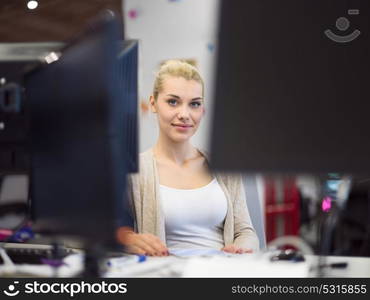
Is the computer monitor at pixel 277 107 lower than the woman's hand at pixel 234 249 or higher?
higher

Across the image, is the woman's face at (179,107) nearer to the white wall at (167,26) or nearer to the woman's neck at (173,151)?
the woman's neck at (173,151)

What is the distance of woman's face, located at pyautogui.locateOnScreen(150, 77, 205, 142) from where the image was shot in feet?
4.36

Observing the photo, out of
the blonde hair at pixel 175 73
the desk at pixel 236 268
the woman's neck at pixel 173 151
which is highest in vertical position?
the blonde hair at pixel 175 73

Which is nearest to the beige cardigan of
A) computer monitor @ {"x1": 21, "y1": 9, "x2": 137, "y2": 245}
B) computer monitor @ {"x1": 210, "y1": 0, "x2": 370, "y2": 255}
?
computer monitor @ {"x1": 21, "y1": 9, "x2": 137, "y2": 245}

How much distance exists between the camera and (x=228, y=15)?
1.69ft

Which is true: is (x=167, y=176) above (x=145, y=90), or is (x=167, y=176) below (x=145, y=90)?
below

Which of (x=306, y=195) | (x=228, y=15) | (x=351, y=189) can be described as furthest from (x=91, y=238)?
(x=306, y=195)

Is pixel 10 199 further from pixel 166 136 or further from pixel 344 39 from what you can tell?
pixel 344 39

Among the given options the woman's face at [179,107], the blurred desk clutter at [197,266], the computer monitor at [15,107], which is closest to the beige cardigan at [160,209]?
the woman's face at [179,107]

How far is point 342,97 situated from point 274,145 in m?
0.09

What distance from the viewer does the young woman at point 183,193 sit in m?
1.35

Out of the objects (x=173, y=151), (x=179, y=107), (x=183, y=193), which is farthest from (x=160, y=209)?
(x=179, y=107)

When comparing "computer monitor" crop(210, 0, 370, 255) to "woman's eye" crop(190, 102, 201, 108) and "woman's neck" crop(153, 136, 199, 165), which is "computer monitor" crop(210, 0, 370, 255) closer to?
"woman's eye" crop(190, 102, 201, 108)

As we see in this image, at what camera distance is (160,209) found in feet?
4.59
